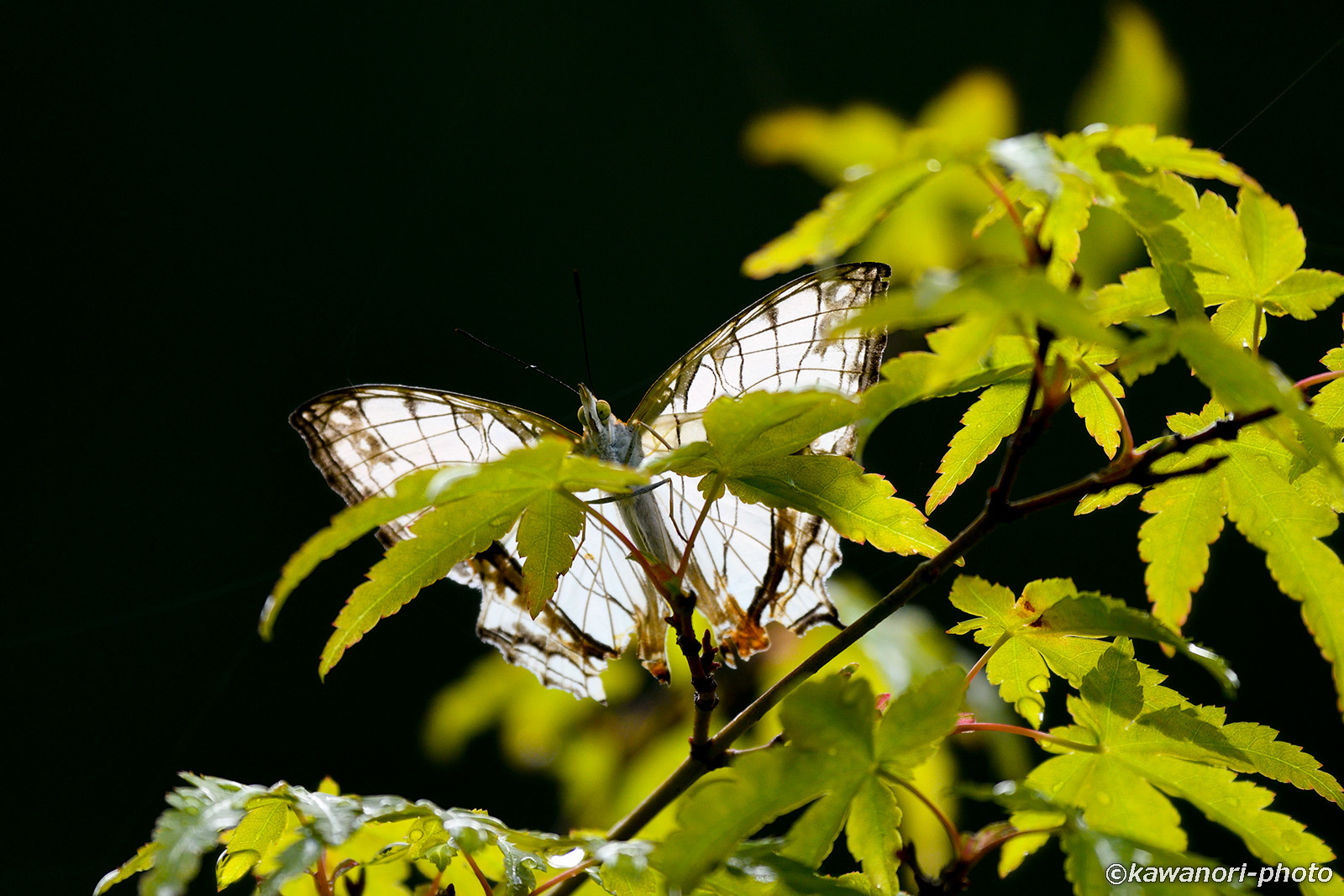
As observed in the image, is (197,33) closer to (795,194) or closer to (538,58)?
(538,58)

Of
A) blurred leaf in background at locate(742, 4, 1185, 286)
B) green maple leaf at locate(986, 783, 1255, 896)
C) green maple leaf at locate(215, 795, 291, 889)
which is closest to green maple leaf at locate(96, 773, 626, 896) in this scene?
green maple leaf at locate(215, 795, 291, 889)

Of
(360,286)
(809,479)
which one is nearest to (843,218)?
(809,479)

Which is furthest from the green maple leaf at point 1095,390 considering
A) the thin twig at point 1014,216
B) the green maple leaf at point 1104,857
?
the green maple leaf at point 1104,857

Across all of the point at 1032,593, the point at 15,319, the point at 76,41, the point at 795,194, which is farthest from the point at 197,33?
the point at 1032,593

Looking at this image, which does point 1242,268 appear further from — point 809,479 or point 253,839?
point 253,839

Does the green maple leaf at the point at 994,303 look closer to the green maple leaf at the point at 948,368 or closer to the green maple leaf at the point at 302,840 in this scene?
the green maple leaf at the point at 948,368

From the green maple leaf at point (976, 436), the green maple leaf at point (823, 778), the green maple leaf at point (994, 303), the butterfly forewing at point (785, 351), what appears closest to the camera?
the green maple leaf at point (994, 303)
